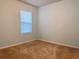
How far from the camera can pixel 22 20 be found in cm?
430

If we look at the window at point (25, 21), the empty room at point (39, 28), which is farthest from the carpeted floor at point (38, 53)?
the window at point (25, 21)

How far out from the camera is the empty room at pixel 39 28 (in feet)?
10.6

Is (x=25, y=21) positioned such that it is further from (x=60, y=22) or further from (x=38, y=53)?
(x=38, y=53)

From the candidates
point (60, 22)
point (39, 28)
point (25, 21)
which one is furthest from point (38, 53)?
point (39, 28)

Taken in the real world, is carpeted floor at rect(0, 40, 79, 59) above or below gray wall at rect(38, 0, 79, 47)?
below

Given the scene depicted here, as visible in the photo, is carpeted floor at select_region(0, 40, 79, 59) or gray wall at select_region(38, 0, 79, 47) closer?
carpeted floor at select_region(0, 40, 79, 59)

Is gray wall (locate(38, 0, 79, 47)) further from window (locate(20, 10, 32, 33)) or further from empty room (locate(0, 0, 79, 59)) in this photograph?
window (locate(20, 10, 32, 33))

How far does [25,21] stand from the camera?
4500 mm

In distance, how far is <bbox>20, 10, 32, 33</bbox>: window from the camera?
4.24 metres

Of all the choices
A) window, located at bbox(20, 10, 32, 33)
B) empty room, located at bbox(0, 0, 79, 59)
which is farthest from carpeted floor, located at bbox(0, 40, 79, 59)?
window, located at bbox(20, 10, 32, 33)

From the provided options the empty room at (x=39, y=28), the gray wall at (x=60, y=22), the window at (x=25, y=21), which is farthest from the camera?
the window at (x=25, y=21)

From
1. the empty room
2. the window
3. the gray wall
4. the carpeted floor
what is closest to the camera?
the carpeted floor

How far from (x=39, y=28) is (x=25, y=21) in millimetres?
1150

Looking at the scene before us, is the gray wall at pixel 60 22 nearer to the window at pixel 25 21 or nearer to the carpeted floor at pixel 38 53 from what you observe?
the window at pixel 25 21
